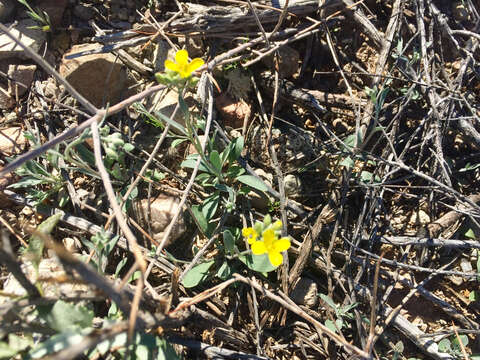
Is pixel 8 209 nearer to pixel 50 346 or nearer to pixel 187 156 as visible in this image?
pixel 187 156

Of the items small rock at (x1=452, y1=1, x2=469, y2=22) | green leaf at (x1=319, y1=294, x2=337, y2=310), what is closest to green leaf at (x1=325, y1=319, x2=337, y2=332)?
green leaf at (x1=319, y1=294, x2=337, y2=310)

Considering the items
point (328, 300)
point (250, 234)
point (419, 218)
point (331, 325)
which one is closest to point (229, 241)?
point (250, 234)

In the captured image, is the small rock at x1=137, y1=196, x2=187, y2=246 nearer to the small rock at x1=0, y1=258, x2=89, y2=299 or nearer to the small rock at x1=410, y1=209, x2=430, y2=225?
the small rock at x1=0, y1=258, x2=89, y2=299

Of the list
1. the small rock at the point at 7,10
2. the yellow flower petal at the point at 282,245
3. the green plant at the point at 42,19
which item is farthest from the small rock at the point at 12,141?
the yellow flower petal at the point at 282,245

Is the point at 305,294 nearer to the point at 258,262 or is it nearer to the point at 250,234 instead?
the point at 258,262

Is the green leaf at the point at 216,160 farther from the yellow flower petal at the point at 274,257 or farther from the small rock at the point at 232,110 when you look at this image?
the yellow flower petal at the point at 274,257

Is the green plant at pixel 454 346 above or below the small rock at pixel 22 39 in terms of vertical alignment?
below
